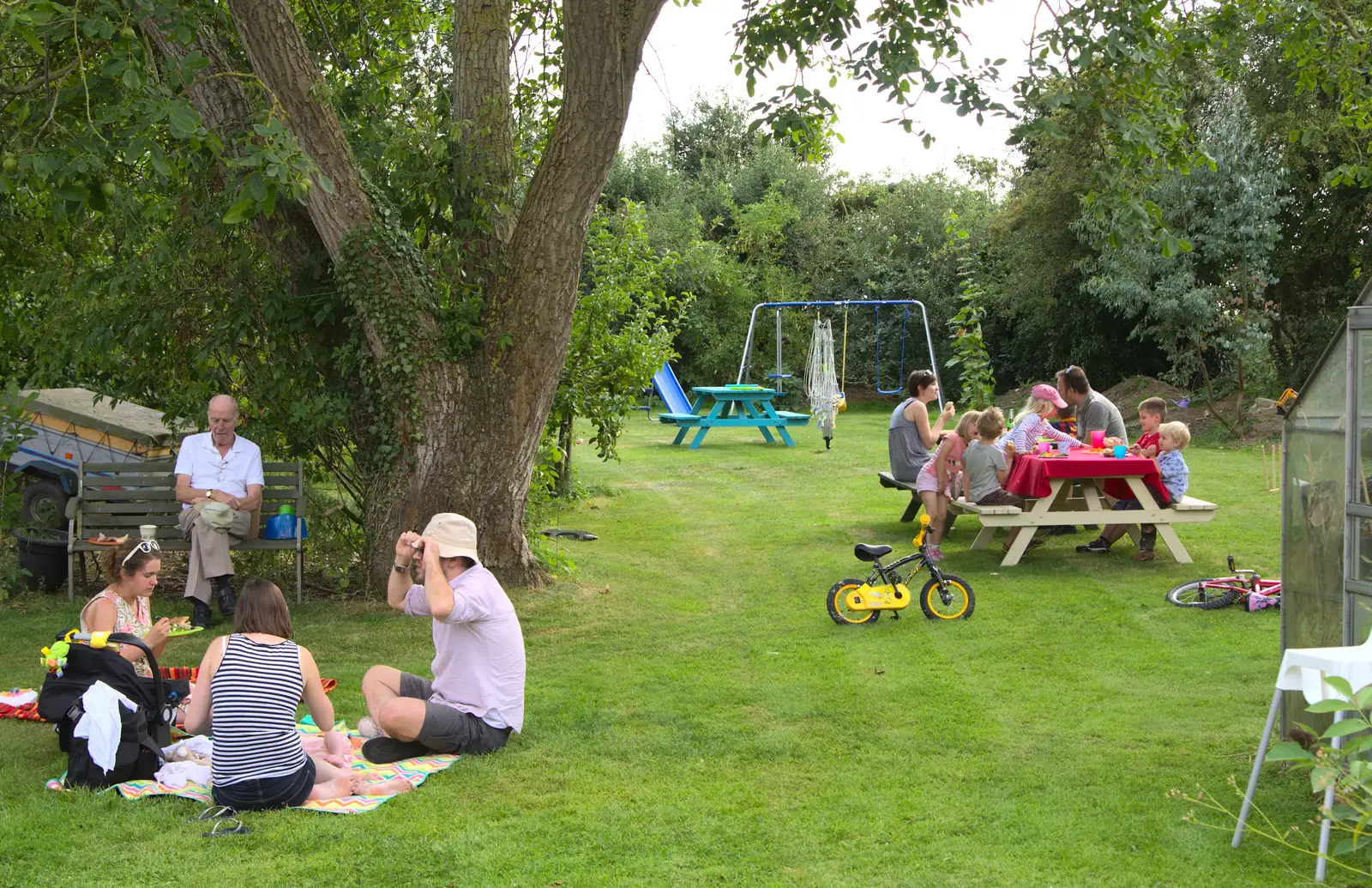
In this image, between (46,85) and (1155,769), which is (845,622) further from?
(46,85)

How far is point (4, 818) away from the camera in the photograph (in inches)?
173

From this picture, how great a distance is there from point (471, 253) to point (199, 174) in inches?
70.5

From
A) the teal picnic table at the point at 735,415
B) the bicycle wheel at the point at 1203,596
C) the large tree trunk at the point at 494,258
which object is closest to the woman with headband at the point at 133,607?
the large tree trunk at the point at 494,258

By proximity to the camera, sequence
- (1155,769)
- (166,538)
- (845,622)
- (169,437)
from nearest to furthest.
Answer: (1155,769)
(845,622)
(166,538)
(169,437)

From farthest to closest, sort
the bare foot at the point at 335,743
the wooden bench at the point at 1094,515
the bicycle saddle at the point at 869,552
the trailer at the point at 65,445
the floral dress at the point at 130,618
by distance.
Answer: the wooden bench at the point at 1094,515 < the trailer at the point at 65,445 < the bicycle saddle at the point at 869,552 < the floral dress at the point at 130,618 < the bare foot at the point at 335,743

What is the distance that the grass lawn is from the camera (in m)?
4.01

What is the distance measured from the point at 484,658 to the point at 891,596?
3.35m

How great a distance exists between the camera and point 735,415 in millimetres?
19922

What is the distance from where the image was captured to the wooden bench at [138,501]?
830 cm

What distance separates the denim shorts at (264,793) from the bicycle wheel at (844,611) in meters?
4.03

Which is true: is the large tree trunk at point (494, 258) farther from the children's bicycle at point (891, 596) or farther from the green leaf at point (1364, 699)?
the green leaf at point (1364, 699)

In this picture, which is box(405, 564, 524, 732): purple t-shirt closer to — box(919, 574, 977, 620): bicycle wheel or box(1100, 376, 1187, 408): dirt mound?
box(919, 574, 977, 620): bicycle wheel

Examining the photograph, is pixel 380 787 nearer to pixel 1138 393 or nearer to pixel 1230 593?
pixel 1230 593

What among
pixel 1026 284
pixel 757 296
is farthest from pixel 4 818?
pixel 757 296
